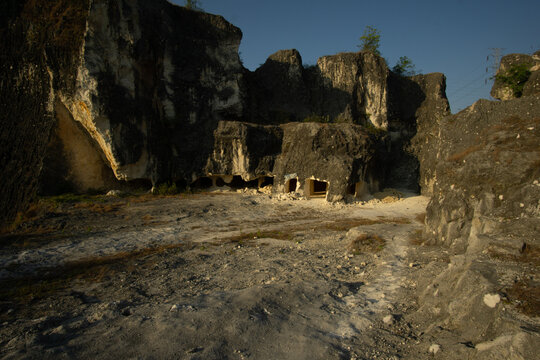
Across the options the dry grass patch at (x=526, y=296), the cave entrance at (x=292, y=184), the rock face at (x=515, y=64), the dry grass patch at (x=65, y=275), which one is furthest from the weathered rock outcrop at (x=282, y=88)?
the dry grass patch at (x=526, y=296)

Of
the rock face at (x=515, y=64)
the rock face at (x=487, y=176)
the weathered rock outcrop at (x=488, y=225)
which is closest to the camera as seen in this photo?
the weathered rock outcrop at (x=488, y=225)

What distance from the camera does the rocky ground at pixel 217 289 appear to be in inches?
126

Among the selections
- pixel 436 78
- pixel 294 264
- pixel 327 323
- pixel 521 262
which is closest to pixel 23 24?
pixel 294 264

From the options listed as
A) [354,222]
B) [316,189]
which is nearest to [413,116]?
[316,189]

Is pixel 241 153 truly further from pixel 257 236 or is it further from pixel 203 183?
pixel 257 236

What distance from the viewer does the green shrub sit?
1436 centimetres

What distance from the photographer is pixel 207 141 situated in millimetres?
15555

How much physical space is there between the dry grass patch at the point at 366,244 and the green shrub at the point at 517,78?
40.0 ft

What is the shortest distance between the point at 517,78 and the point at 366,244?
12967mm

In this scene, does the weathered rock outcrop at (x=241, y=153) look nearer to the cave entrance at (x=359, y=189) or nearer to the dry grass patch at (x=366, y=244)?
the cave entrance at (x=359, y=189)

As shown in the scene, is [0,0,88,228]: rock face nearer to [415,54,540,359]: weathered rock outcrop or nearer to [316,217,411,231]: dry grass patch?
[316,217,411,231]: dry grass patch

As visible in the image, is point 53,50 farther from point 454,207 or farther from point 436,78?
point 436,78

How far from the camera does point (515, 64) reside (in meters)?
15.6

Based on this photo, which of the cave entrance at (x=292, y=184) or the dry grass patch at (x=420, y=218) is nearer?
the dry grass patch at (x=420, y=218)
